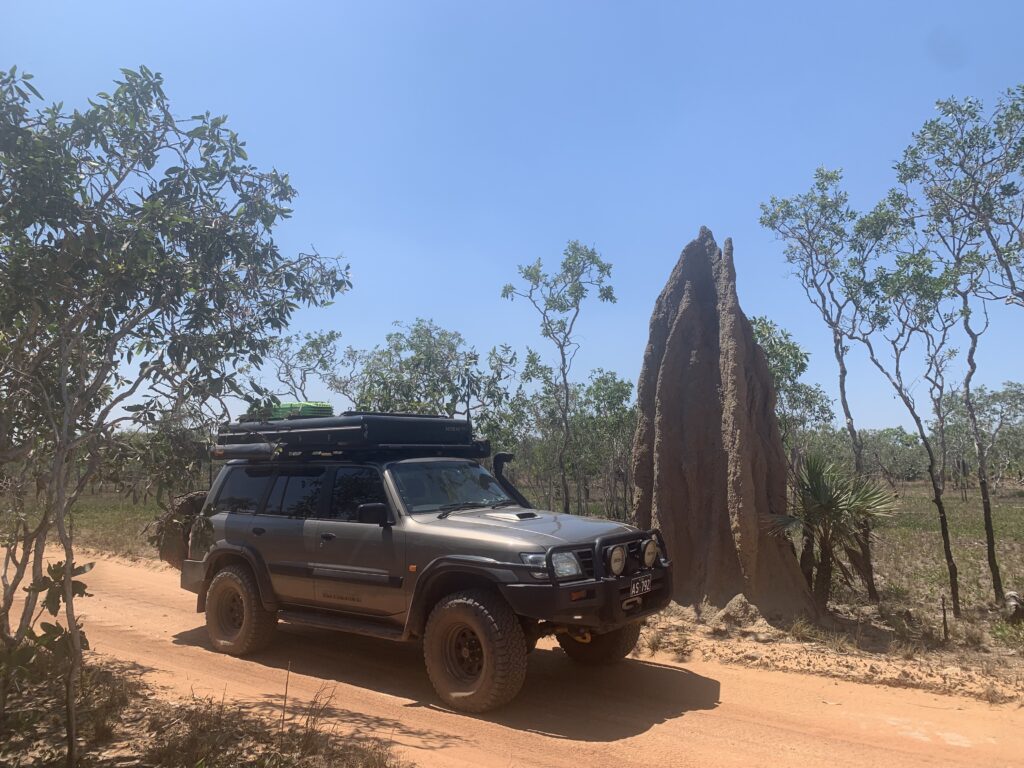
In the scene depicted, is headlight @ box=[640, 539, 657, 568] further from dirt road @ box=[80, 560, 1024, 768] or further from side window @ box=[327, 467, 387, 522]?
side window @ box=[327, 467, 387, 522]

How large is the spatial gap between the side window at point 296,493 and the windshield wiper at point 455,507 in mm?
1462

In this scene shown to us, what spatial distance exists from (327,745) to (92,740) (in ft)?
5.61

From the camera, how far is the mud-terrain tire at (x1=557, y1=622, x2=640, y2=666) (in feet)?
24.1

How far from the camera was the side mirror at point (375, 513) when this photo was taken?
22.2 ft

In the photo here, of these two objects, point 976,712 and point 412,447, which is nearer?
point 976,712

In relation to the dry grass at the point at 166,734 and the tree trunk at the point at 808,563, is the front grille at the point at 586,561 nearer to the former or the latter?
the dry grass at the point at 166,734

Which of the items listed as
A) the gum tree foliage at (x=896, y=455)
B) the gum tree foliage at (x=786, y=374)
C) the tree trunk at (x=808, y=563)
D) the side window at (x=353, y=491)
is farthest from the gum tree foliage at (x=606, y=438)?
the gum tree foliage at (x=896, y=455)

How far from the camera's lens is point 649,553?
22.1ft

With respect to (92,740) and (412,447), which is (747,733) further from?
(92,740)

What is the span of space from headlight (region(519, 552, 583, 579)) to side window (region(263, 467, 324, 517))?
2777 mm

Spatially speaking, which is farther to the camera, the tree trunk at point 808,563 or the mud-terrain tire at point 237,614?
the tree trunk at point 808,563

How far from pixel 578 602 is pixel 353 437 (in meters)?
2.94

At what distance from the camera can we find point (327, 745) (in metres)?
5.14

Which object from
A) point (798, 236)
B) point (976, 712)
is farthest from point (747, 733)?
point (798, 236)
